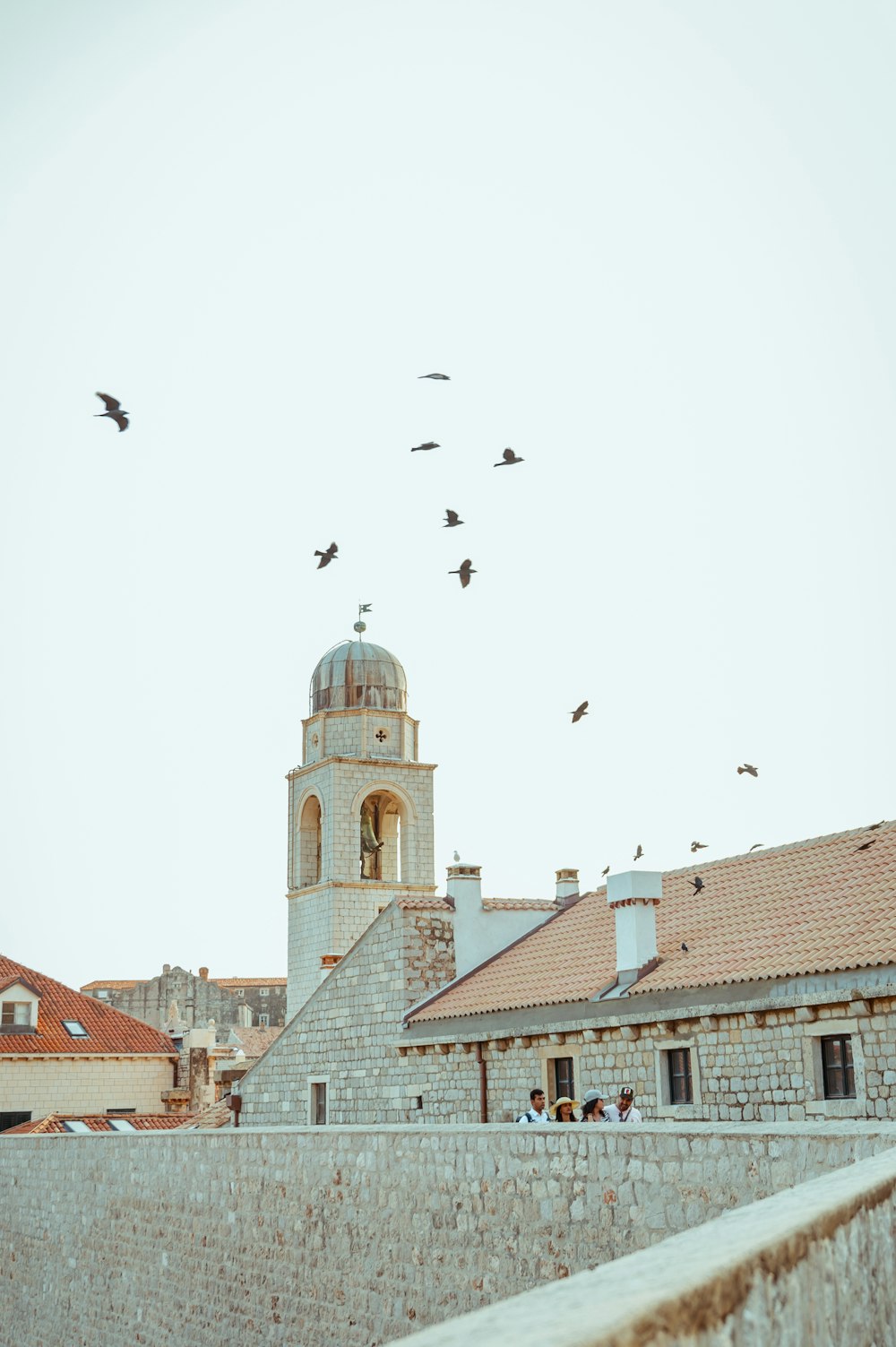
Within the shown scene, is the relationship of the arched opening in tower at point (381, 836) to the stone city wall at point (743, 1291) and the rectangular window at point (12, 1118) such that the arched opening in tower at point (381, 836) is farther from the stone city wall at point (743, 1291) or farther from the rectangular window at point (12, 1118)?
the stone city wall at point (743, 1291)

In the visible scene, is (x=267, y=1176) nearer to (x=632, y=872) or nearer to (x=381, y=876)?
(x=632, y=872)

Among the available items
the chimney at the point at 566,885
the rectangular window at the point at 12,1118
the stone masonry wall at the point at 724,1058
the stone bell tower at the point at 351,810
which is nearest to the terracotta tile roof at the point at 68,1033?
the rectangular window at the point at 12,1118

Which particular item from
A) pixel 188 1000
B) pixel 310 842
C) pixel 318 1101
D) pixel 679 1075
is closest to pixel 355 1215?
pixel 679 1075

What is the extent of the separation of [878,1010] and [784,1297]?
10365mm

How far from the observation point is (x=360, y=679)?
135 ft

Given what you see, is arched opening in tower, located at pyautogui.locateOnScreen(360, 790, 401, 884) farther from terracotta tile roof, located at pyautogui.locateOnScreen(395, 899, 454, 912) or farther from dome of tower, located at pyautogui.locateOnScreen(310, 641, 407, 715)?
terracotta tile roof, located at pyautogui.locateOnScreen(395, 899, 454, 912)

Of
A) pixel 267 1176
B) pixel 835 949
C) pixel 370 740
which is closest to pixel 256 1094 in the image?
pixel 267 1176

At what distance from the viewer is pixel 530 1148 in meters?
9.15

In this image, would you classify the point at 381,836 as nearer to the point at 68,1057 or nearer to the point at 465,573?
the point at 68,1057

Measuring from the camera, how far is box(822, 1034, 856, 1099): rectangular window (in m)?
13.1

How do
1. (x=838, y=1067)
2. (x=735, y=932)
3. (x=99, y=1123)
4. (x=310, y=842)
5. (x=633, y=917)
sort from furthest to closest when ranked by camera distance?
(x=310, y=842), (x=99, y=1123), (x=633, y=917), (x=735, y=932), (x=838, y=1067)

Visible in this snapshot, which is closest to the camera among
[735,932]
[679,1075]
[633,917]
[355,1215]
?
[355,1215]

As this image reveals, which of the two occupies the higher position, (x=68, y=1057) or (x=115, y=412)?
(x=115, y=412)

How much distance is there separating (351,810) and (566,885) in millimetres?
15790
